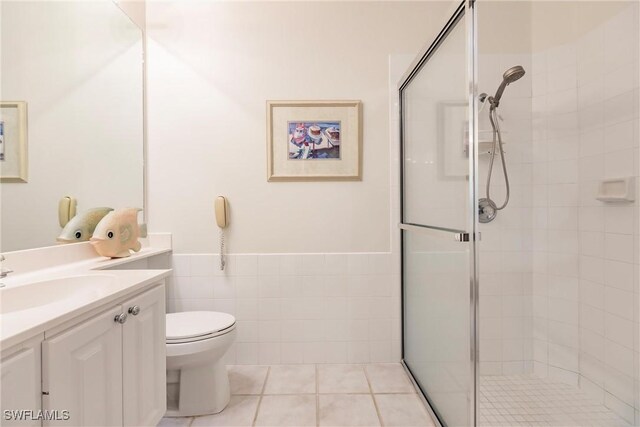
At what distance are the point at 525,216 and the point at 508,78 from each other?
0.83 m

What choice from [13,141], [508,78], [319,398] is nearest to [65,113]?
[13,141]

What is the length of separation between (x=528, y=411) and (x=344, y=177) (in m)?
1.63

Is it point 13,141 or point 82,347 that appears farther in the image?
point 13,141

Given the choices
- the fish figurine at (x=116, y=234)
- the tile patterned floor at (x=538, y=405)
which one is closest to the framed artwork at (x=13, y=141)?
the fish figurine at (x=116, y=234)

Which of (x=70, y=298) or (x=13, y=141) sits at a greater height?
(x=13, y=141)

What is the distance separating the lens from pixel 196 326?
1599 millimetres

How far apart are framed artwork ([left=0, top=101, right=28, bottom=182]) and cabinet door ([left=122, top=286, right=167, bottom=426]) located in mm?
677

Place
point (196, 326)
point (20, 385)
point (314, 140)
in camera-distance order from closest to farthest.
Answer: point (20, 385), point (196, 326), point (314, 140)

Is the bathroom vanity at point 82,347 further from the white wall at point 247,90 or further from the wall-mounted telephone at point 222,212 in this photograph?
the white wall at point 247,90

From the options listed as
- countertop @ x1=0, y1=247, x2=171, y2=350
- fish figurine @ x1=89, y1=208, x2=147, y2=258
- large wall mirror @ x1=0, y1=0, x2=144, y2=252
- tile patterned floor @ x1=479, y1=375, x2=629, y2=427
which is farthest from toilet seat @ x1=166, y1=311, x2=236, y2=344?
tile patterned floor @ x1=479, y1=375, x2=629, y2=427

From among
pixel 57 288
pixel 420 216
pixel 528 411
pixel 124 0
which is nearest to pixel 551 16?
pixel 420 216

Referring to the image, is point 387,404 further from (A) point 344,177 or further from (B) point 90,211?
(B) point 90,211

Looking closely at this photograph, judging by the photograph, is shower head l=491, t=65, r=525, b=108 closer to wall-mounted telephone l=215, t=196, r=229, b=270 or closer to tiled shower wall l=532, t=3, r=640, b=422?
tiled shower wall l=532, t=3, r=640, b=422

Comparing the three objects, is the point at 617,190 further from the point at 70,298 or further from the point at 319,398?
the point at 70,298
